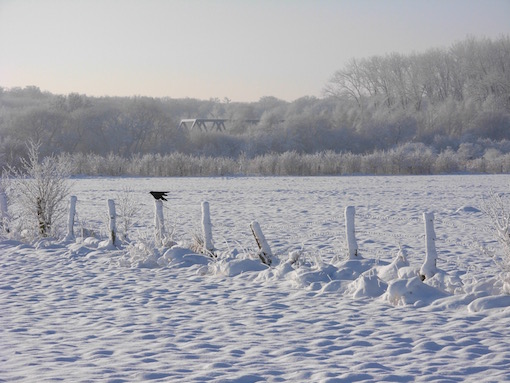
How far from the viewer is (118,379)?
496 cm

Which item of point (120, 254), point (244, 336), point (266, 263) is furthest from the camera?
point (120, 254)

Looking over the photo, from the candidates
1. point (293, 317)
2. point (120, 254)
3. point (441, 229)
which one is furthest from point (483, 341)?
point (441, 229)

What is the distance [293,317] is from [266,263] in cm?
280

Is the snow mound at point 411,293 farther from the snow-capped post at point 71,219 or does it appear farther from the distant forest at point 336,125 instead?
the distant forest at point 336,125

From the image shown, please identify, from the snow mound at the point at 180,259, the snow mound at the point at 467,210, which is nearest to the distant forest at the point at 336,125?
the snow mound at the point at 467,210

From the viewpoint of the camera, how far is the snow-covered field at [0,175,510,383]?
17.1 feet

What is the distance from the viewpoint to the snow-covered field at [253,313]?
5.22 m

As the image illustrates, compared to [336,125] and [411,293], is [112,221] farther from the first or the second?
[336,125]

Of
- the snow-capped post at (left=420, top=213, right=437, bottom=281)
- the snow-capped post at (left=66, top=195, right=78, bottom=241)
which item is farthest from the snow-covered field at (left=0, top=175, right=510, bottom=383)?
the snow-capped post at (left=66, top=195, right=78, bottom=241)

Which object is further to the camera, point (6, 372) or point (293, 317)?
point (293, 317)

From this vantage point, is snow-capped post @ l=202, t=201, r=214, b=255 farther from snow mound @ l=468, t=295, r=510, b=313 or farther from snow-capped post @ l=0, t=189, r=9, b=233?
snow-capped post @ l=0, t=189, r=9, b=233

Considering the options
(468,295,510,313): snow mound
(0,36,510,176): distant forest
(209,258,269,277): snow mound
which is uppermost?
(0,36,510,176): distant forest

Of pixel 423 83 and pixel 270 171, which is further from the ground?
pixel 423 83

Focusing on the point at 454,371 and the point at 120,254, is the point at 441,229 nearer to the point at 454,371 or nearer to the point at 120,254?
the point at 120,254
